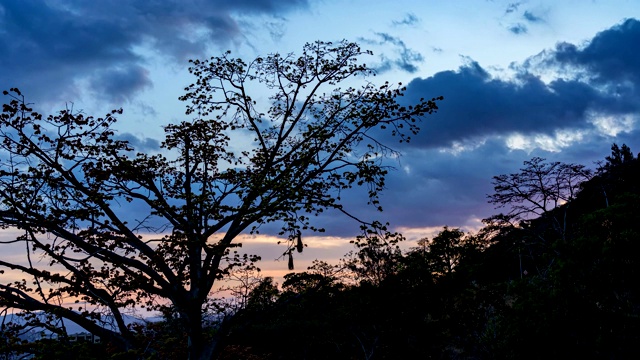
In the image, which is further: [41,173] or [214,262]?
Answer: [214,262]

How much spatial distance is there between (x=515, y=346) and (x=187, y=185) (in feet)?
39.9

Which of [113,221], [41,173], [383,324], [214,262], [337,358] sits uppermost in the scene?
[41,173]

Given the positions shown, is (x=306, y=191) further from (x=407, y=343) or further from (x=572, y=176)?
(x=572, y=176)

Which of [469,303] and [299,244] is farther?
[469,303]

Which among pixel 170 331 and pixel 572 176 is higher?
pixel 572 176

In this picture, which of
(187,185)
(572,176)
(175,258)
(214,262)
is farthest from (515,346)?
(572,176)

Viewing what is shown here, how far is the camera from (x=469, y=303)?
75.1 ft

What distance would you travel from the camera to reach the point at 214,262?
1481 centimetres

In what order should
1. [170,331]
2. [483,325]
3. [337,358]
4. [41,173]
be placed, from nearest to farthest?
[41,173], [170,331], [483,325], [337,358]

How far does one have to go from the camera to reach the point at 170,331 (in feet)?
55.7

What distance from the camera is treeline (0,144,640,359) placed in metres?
13.5

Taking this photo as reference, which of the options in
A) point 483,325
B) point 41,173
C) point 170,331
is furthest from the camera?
point 483,325

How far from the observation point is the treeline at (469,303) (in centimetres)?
1347

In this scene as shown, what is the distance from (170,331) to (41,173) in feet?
23.2
